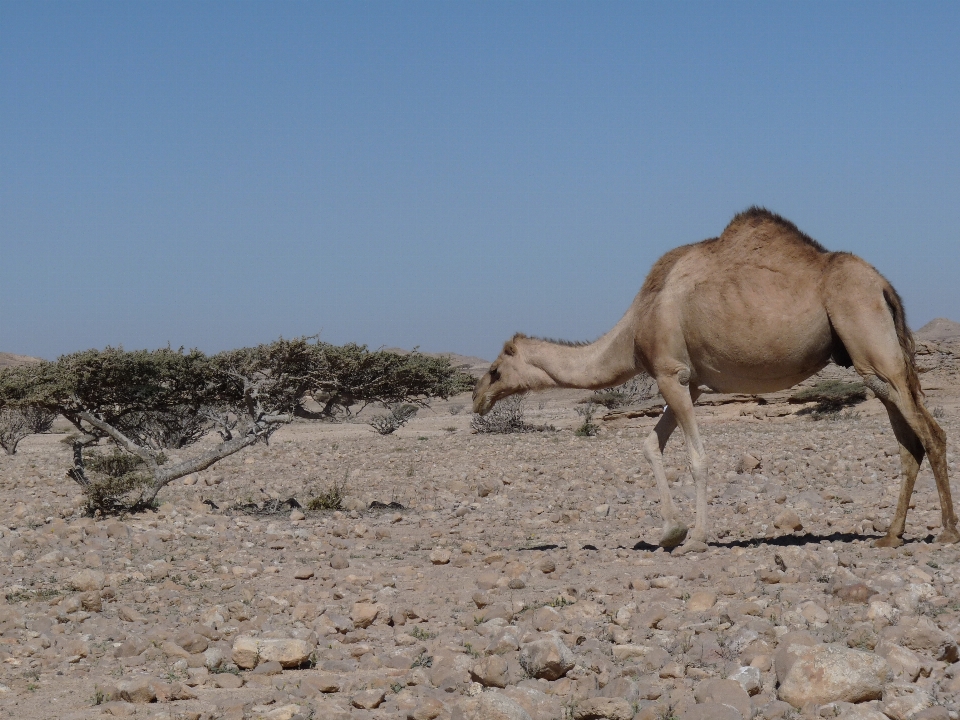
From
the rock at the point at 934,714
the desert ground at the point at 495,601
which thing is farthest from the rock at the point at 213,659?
the rock at the point at 934,714

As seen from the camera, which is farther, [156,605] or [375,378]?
[375,378]

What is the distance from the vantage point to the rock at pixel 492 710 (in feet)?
16.3

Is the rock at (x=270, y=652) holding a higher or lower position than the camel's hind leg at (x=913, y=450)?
lower

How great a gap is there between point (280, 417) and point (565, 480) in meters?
3.75

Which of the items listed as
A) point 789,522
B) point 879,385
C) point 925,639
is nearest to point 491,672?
point 925,639

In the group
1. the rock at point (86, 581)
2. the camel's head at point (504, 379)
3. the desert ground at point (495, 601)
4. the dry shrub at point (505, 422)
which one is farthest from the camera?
the dry shrub at point (505, 422)

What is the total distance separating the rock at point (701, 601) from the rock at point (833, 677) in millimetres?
1635

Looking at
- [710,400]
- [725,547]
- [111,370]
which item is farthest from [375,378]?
[710,400]

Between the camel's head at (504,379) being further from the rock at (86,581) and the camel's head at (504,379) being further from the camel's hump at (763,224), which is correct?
the rock at (86,581)

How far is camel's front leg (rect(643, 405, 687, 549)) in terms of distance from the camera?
935cm

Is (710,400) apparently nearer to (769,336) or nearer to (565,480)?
(565,480)

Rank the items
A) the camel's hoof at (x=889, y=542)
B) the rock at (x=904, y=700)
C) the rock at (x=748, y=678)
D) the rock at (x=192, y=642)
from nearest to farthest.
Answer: the rock at (x=904, y=700), the rock at (x=748, y=678), the rock at (x=192, y=642), the camel's hoof at (x=889, y=542)

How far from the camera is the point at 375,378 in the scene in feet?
50.0

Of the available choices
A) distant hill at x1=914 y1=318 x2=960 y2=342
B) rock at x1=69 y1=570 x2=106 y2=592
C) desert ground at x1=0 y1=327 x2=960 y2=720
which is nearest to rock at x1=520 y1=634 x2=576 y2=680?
desert ground at x1=0 y1=327 x2=960 y2=720
